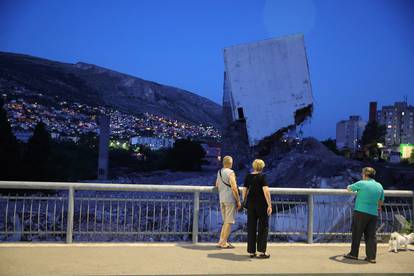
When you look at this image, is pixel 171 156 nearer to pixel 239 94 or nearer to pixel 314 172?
pixel 239 94

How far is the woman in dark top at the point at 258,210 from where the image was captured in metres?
8.35

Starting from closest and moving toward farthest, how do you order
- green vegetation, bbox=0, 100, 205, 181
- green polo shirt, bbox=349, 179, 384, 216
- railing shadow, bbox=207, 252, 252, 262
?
railing shadow, bbox=207, 252, 252, 262 → green polo shirt, bbox=349, 179, 384, 216 → green vegetation, bbox=0, 100, 205, 181

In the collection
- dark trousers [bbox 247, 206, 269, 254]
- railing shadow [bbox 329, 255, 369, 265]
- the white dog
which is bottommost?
railing shadow [bbox 329, 255, 369, 265]

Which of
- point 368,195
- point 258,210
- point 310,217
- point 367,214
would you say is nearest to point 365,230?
point 367,214

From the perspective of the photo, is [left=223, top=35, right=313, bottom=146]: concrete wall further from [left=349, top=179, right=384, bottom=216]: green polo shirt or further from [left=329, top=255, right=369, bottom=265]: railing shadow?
[left=329, top=255, right=369, bottom=265]: railing shadow

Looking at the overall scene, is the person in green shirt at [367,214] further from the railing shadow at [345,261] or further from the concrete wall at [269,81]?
the concrete wall at [269,81]

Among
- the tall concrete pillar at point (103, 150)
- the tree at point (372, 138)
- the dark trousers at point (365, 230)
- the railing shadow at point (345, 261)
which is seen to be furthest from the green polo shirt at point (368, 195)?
the tree at point (372, 138)

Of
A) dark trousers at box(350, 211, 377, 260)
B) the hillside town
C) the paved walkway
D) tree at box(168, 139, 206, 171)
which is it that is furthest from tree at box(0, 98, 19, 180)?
the hillside town

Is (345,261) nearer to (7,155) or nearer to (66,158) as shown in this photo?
(7,155)

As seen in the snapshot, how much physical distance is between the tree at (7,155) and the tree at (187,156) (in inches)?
1207

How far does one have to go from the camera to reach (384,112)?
17000cm

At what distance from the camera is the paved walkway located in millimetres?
7113

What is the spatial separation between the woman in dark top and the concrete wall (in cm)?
3191

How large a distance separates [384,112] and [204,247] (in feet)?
564
